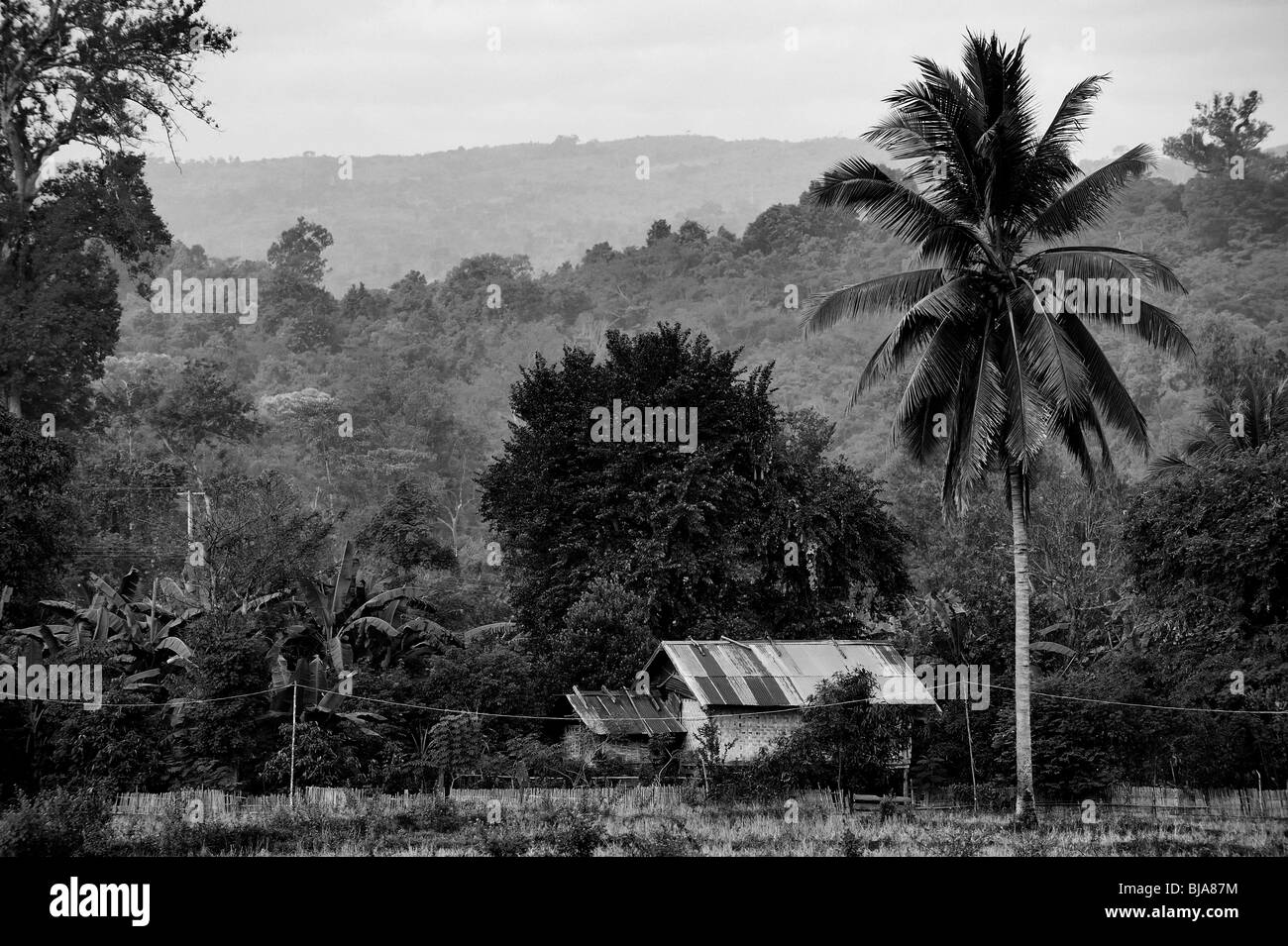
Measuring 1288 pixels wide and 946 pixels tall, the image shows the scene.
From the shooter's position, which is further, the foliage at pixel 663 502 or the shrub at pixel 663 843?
the foliage at pixel 663 502

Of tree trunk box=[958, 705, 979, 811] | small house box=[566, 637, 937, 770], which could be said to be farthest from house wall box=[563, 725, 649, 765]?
tree trunk box=[958, 705, 979, 811]

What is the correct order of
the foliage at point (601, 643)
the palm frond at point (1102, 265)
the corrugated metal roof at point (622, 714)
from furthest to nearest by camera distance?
the foliage at point (601, 643) < the corrugated metal roof at point (622, 714) < the palm frond at point (1102, 265)

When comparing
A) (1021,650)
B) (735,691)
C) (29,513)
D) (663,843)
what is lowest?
(663,843)

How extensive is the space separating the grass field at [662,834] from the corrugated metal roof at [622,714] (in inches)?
230

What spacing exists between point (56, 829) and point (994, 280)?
2038 centimetres

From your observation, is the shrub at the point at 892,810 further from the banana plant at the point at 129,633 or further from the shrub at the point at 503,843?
the banana plant at the point at 129,633

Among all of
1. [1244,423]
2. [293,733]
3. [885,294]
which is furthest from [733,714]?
[1244,423]

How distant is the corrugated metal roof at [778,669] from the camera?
121 feet

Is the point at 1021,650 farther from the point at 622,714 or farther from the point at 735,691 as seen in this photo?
the point at 622,714

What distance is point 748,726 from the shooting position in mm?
36844

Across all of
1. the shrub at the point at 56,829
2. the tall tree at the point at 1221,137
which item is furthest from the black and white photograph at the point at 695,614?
the tall tree at the point at 1221,137

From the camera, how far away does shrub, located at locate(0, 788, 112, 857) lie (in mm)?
23812
